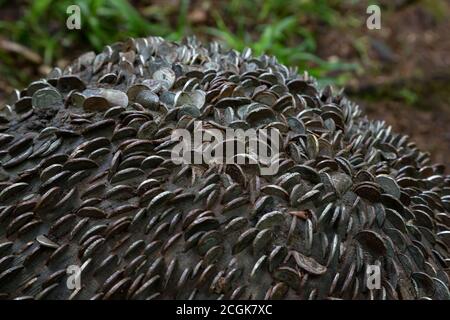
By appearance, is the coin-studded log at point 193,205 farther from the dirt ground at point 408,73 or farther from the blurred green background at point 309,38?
the dirt ground at point 408,73

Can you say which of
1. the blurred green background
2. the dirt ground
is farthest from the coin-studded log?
the dirt ground

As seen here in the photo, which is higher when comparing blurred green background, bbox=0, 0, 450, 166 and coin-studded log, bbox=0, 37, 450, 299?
blurred green background, bbox=0, 0, 450, 166

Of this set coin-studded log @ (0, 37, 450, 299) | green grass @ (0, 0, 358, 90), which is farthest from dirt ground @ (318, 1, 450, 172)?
coin-studded log @ (0, 37, 450, 299)

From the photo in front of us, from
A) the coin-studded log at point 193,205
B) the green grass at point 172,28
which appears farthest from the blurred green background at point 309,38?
the coin-studded log at point 193,205

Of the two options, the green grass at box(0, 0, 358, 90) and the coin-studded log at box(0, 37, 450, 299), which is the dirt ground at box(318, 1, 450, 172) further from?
the coin-studded log at box(0, 37, 450, 299)

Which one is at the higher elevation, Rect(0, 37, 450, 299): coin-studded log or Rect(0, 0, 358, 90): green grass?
Rect(0, 0, 358, 90): green grass

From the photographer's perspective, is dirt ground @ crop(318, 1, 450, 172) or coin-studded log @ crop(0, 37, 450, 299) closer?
coin-studded log @ crop(0, 37, 450, 299)

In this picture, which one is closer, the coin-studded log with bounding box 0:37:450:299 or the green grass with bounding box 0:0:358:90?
the coin-studded log with bounding box 0:37:450:299
